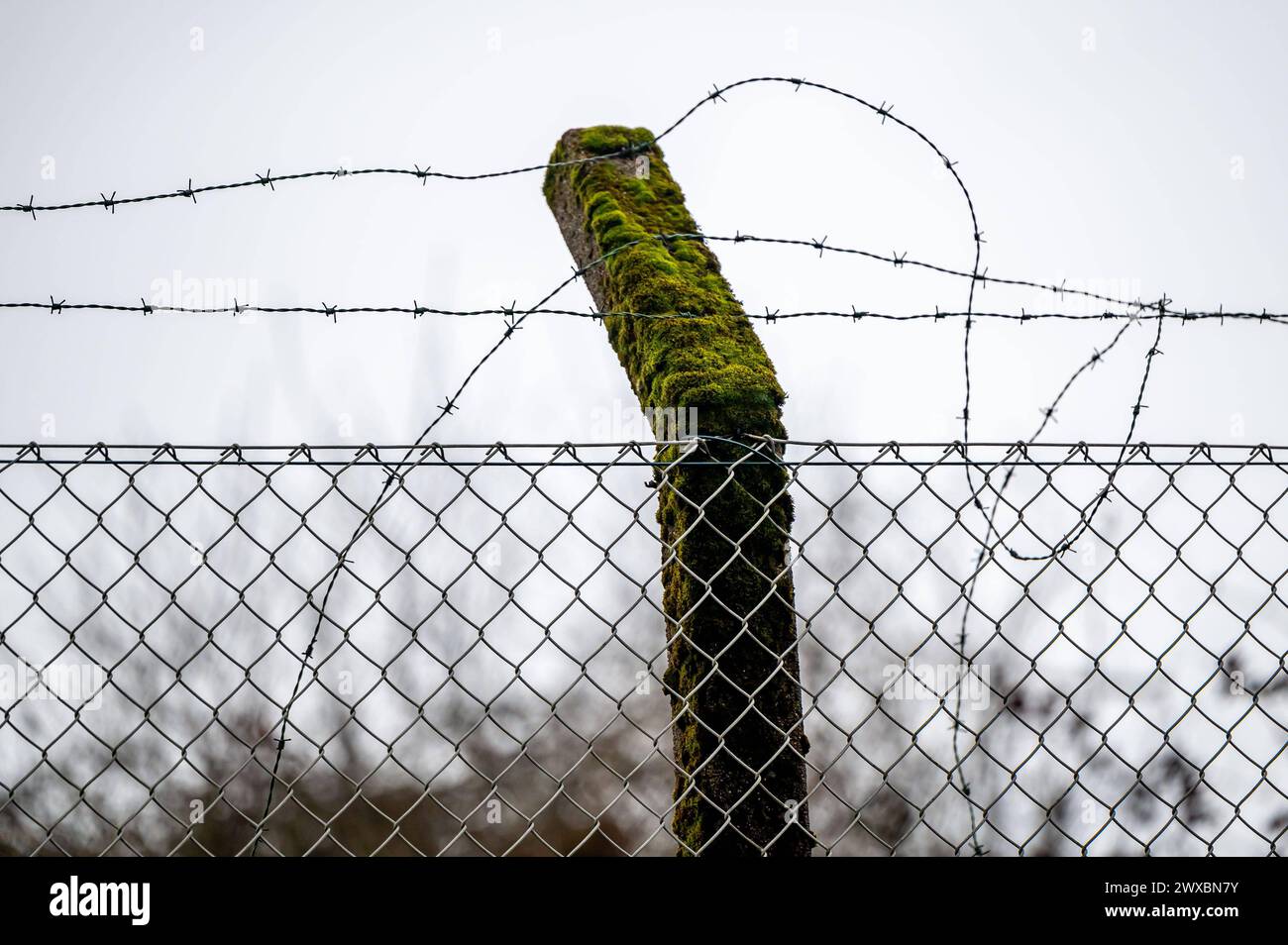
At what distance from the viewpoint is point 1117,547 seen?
70.4 inches

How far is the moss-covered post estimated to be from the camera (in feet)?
5.48

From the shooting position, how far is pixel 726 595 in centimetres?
172

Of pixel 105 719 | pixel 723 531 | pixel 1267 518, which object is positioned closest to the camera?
pixel 723 531

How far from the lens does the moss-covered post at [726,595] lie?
5.48ft

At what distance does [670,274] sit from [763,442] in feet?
1.79
